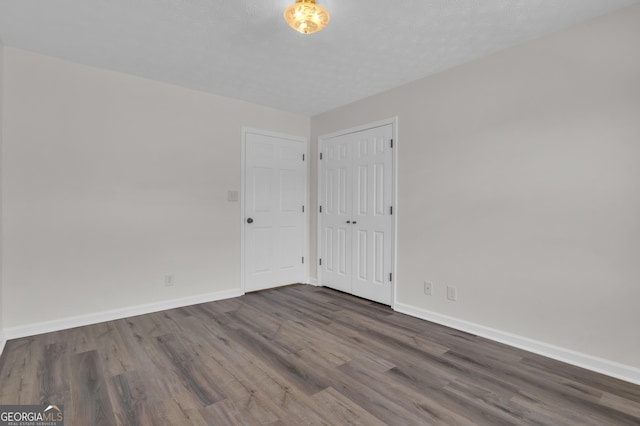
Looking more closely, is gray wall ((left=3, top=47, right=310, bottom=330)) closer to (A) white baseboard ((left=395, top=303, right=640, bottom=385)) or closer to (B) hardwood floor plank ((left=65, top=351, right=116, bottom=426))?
(B) hardwood floor plank ((left=65, top=351, right=116, bottom=426))

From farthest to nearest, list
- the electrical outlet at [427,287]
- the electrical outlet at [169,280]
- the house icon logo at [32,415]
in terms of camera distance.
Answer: the electrical outlet at [169,280], the electrical outlet at [427,287], the house icon logo at [32,415]

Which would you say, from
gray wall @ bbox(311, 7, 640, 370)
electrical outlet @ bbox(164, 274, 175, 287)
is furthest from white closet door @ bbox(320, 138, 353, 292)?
electrical outlet @ bbox(164, 274, 175, 287)

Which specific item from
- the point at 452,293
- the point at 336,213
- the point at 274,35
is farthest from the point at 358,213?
the point at 274,35

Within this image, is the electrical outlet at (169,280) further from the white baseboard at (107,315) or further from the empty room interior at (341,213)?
the white baseboard at (107,315)

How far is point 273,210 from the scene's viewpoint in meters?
4.26

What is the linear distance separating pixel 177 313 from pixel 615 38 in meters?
4.38

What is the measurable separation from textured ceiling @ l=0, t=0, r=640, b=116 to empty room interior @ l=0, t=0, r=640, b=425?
20 millimetres

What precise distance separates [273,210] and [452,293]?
245 centimetres

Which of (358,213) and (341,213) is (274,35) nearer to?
(358,213)

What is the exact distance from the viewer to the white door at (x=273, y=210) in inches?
159

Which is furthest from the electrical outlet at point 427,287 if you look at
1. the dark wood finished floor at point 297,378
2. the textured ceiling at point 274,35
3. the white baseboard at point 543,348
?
the textured ceiling at point 274,35

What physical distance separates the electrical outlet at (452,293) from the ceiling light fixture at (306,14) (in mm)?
2501

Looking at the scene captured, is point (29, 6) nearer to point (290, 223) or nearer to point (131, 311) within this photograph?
point (131, 311)

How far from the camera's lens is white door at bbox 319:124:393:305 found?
355 centimetres
